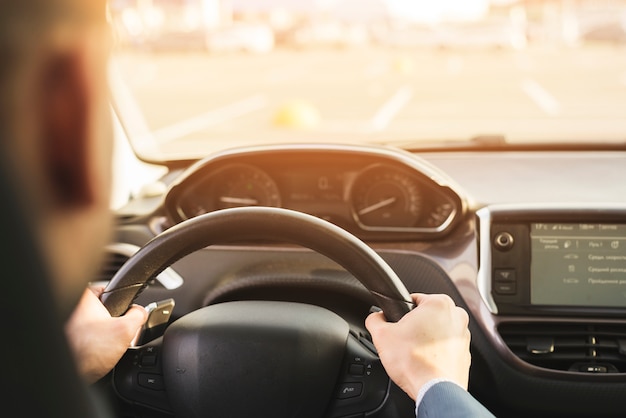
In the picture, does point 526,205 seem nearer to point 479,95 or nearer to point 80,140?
point 80,140

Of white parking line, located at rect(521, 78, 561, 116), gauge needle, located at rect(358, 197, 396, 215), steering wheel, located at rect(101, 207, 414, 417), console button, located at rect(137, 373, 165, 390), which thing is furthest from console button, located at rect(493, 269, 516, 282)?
white parking line, located at rect(521, 78, 561, 116)

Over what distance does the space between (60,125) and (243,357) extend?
1.59 m

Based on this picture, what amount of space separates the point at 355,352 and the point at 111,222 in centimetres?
171

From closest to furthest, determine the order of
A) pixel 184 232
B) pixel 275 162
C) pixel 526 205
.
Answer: pixel 184 232 → pixel 526 205 → pixel 275 162

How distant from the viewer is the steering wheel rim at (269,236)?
5.74 ft

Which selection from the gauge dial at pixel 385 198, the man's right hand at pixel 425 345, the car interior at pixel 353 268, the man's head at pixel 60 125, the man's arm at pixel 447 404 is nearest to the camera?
the man's head at pixel 60 125

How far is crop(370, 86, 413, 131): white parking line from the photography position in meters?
13.6

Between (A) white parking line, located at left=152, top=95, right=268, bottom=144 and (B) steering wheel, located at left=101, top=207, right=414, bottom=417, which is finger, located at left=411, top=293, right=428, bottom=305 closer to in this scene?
(B) steering wheel, located at left=101, top=207, right=414, bottom=417

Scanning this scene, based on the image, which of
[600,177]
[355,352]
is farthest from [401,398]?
[600,177]

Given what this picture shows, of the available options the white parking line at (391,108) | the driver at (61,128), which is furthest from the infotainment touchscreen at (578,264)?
the white parking line at (391,108)

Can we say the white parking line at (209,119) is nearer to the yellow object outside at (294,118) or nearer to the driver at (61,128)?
the yellow object outside at (294,118)

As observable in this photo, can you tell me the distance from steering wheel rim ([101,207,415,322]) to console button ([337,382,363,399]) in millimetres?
585

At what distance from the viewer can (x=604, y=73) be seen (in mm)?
22375

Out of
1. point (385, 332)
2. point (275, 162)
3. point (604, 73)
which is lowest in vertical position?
Result: point (604, 73)
